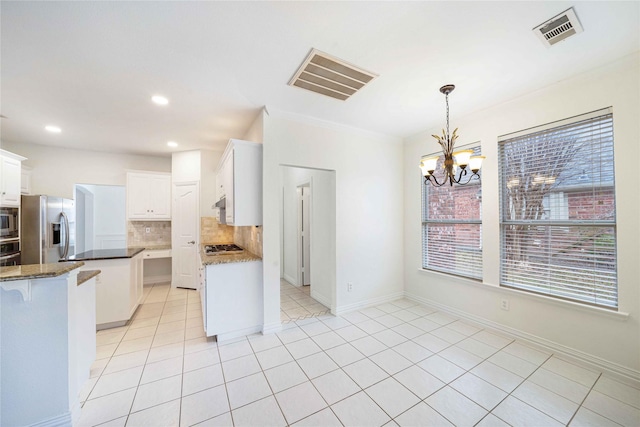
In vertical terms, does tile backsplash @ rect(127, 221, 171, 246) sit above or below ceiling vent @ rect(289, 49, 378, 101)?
below

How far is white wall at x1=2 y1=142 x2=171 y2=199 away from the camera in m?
4.13

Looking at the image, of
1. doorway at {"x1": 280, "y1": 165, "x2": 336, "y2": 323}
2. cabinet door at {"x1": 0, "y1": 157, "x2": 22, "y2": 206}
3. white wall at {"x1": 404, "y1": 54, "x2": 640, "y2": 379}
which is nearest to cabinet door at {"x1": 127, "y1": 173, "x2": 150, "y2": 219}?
cabinet door at {"x1": 0, "y1": 157, "x2": 22, "y2": 206}

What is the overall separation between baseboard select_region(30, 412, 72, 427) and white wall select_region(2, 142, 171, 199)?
14.0 ft

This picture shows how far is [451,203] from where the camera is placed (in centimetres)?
338

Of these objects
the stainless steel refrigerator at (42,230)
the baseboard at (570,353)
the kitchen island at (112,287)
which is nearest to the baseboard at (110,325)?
the kitchen island at (112,287)

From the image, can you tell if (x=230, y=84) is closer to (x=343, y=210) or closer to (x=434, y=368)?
(x=343, y=210)

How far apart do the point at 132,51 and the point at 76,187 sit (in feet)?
12.8

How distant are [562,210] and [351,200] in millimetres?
2297

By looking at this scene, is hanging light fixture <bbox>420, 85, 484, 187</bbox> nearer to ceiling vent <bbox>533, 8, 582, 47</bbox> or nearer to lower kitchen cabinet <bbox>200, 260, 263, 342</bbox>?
ceiling vent <bbox>533, 8, 582, 47</bbox>

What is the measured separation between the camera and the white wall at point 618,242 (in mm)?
2016

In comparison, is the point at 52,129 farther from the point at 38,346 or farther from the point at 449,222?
the point at 449,222

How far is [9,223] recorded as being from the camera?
123 inches

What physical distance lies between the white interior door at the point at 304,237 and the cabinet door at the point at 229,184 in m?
1.79

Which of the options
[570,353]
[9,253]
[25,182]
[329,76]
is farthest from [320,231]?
[25,182]
